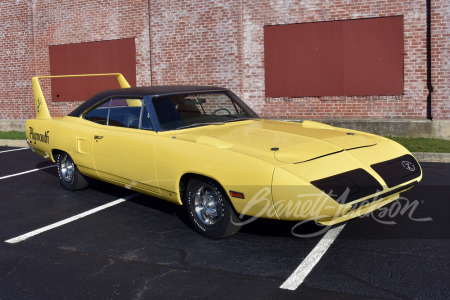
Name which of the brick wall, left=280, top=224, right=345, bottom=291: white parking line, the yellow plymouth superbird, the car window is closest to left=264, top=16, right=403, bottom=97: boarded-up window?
the brick wall

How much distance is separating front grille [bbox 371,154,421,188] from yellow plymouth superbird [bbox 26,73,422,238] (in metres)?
0.01

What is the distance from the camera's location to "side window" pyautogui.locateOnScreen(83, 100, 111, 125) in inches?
255

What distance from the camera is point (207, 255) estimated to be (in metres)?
4.57

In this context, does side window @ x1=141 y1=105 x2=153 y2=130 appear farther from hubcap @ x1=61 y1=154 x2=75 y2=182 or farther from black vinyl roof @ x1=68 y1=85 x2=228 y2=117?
hubcap @ x1=61 y1=154 x2=75 y2=182

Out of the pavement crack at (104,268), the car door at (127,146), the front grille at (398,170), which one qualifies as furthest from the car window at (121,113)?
the front grille at (398,170)

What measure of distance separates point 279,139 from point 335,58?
8.20 m

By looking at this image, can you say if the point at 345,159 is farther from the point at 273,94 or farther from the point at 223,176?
the point at 273,94

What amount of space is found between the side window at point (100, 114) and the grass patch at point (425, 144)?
602 cm

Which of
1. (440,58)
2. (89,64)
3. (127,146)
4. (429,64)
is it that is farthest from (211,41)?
(127,146)

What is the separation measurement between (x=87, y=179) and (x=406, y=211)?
4326mm

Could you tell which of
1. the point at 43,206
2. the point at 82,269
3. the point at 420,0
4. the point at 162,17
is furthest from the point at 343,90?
the point at 82,269

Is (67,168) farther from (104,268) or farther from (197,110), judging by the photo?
(104,268)

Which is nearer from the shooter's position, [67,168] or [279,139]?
[279,139]

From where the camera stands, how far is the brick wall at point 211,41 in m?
11.9
